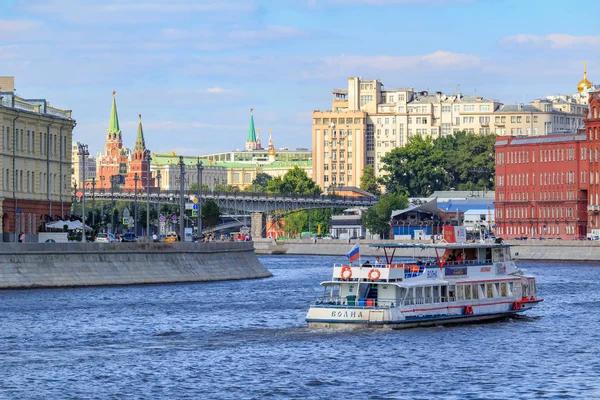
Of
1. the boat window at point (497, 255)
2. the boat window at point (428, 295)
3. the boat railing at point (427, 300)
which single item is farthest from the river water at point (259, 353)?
the boat window at point (497, 255)

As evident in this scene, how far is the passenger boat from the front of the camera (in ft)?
234

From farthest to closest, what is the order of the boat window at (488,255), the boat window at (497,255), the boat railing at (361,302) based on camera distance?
the boat window at (497,255), the boat window at (488,255), the boat railing at (361,302)

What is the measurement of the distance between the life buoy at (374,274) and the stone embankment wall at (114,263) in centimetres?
2739

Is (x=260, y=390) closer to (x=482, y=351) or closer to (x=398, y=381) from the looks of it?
(x=398, y=381)

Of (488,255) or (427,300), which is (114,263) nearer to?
(488,255)

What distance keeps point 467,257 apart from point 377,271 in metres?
10.2

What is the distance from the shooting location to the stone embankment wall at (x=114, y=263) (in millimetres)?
90875

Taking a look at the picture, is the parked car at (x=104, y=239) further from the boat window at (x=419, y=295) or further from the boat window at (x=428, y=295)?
the boat window at (x=419, y=295)

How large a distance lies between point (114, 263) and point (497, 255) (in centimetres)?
2852

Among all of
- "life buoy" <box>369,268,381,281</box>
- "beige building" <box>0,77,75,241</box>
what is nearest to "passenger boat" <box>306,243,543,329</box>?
"life buoy" <box>369,268,381,281</box>

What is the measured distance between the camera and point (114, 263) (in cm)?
9838

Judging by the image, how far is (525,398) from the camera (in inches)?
2057

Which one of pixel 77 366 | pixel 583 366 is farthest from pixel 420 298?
pixel 77 366

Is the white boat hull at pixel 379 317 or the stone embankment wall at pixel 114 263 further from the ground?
the stone embankment wall at pixel 114 263
